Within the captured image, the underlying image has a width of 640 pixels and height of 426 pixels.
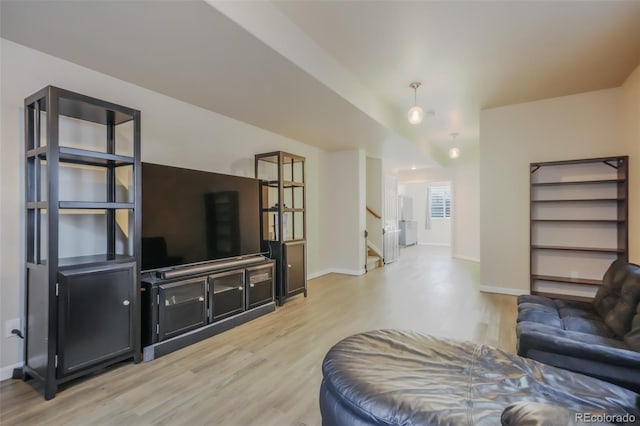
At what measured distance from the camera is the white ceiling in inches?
82.7

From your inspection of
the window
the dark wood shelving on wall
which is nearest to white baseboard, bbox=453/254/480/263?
the dark wood shelving on wall

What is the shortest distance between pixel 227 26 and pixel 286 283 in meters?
3.02

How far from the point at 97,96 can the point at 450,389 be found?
3449 millimetres

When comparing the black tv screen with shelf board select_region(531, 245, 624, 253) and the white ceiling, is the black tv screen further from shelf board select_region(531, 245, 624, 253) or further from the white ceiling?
shelf board select_region(531, 245, 624, 253)

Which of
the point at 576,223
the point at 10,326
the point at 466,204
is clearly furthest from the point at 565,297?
the point at 10,326

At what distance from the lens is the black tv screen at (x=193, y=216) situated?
276 centimetres

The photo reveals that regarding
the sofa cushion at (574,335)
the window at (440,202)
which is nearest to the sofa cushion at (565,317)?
the sofa cushion at (574,335)

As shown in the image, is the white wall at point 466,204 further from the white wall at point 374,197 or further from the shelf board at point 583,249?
the shelf board at point 583,249

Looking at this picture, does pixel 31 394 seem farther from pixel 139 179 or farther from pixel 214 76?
pixel 214 76

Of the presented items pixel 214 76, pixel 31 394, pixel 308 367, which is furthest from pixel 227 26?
pixel 31 394

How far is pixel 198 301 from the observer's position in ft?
9.67

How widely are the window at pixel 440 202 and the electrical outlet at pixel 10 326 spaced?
1124 centimetres

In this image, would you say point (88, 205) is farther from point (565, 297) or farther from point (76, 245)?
point (565, 297)

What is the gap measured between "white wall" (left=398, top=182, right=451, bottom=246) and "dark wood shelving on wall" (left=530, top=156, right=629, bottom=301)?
7.08 metres
